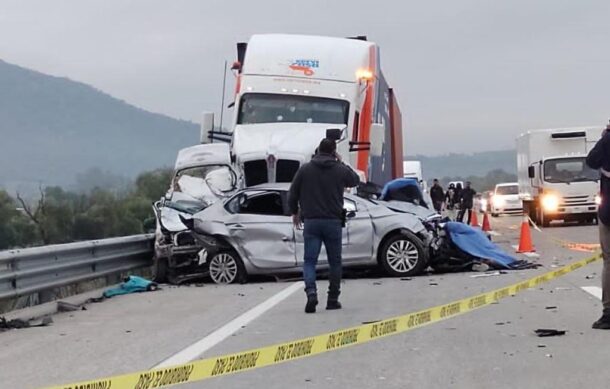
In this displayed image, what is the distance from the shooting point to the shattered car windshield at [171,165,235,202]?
17141mm

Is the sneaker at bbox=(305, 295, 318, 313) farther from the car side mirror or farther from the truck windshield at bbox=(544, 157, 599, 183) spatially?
the car side mirror

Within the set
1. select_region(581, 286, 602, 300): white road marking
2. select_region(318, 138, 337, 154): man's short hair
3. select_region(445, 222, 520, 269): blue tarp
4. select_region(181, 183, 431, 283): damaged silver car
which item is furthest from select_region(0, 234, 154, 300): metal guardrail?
select_region(581, 286, 602, 300): white road marking

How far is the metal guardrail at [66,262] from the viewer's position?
11031mm

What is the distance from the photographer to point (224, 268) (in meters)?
14.3

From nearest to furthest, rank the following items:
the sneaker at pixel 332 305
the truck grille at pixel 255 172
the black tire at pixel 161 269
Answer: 1. the sneaker at pixel 332 305
2. the black tire at pixel 161 269
3. the truck grille at pixel 255 172

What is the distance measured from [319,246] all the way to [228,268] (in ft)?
13.4

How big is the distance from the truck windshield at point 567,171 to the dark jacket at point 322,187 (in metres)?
21.3

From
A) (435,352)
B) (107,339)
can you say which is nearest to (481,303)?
(435,352)

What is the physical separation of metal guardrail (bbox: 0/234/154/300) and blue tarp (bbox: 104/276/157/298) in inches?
11.3

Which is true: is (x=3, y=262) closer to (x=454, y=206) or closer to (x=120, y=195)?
(x=120, y=195)

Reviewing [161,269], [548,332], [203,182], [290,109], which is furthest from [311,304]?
[290,109]

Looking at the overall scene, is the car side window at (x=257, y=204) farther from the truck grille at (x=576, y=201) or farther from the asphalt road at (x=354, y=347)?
the truck grille at (x=576, y=201)

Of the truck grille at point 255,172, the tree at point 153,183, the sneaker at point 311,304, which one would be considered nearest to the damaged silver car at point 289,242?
the truck grille at point 255,172

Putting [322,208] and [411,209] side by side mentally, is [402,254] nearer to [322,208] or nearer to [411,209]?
[411,209]
